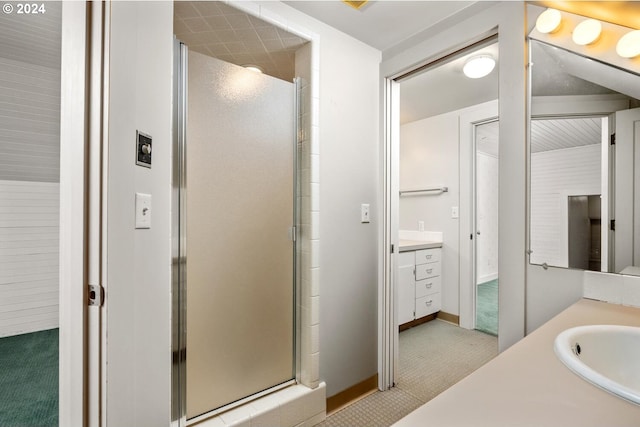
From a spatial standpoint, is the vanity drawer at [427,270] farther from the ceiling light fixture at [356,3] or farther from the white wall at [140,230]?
the white wall at [140,230]

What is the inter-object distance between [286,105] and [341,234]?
2.70 ft

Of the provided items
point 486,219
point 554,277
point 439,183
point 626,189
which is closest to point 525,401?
point 554,277

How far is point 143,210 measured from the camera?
93cm

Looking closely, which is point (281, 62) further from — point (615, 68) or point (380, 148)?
point (615, 68)

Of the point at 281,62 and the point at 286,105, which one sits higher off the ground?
the point at 281,62

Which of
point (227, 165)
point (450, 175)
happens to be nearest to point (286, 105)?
point (227, 165)

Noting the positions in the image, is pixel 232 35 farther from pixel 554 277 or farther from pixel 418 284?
pixel 418 284

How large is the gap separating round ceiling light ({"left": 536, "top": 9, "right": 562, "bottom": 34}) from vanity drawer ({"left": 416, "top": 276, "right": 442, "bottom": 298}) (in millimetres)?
2229

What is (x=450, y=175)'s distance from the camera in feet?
10.3

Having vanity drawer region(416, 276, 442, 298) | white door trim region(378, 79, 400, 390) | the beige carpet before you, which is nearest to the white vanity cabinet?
vanity drawer region(416, 276, 442, 298)

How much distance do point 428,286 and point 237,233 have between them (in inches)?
89.3

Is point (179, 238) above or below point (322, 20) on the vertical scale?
below

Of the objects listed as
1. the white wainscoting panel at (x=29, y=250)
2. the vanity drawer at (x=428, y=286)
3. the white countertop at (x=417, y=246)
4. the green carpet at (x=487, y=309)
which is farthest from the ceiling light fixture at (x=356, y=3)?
the green carpet at (x=487, y=309)

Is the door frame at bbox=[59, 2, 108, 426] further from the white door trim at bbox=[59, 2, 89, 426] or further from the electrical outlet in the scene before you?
the electrical outlet
